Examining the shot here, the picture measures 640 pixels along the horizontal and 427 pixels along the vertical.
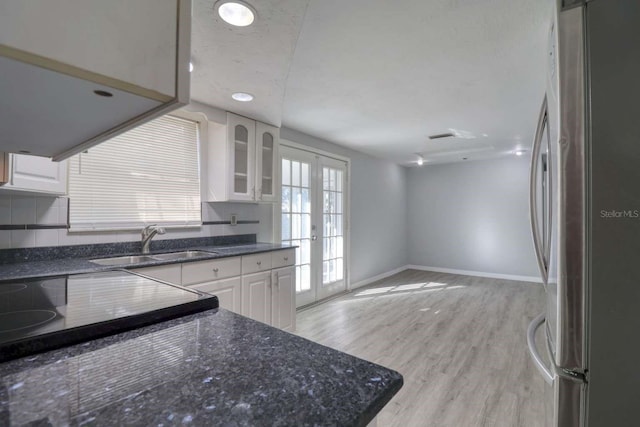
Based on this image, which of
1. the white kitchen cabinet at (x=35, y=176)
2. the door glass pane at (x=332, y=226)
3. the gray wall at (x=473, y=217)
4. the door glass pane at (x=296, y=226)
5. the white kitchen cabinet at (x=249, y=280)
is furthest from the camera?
the gray wall at (x=473, y=217)

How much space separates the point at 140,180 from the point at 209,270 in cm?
100

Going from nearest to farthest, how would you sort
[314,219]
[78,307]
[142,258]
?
[78,307] < [142,258] < [314,219]

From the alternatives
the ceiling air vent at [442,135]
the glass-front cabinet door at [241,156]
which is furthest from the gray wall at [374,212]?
the ceiling air vent at [442,135]

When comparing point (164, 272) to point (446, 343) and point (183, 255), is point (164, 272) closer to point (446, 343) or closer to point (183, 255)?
point (183, 255)

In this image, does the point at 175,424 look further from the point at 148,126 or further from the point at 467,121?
the point at 467,121

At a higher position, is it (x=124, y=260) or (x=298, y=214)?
(x=298, y=214)

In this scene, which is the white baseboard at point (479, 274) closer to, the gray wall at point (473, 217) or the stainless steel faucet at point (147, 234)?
the gray wall at point (473, 217)

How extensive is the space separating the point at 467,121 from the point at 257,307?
3060 millimetres

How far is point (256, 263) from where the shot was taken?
2627 millimetres

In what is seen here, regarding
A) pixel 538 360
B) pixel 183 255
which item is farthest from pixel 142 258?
pixel 538 360

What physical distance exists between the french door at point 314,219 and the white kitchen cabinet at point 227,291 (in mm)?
1331

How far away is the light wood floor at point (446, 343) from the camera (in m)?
1.93

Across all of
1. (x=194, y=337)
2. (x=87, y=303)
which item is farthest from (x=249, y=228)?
(x=194, y=337)

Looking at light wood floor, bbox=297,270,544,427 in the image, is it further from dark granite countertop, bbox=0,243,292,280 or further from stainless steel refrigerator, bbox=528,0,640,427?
dark granite countertop, bbox=0,243,292,280
